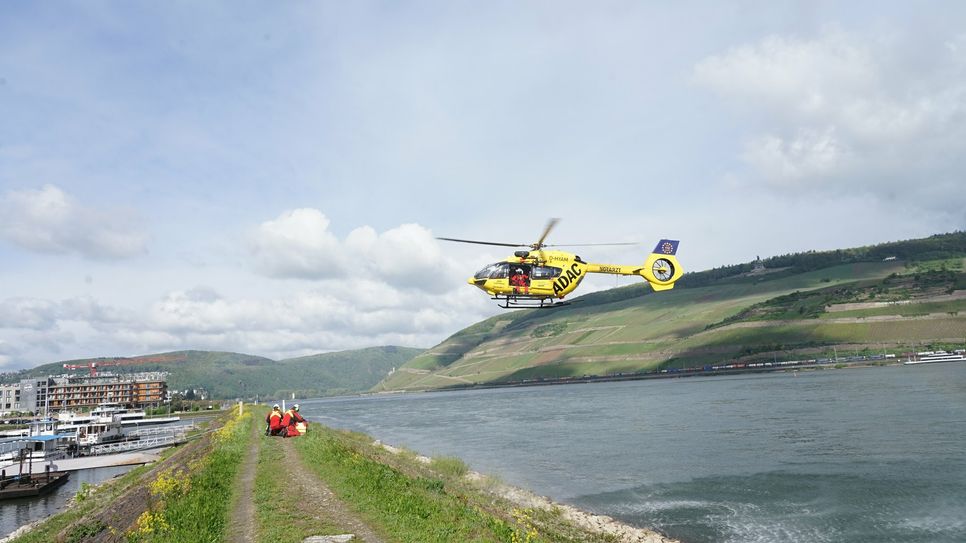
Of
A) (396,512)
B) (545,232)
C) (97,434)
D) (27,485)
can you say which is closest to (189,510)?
(396,512)

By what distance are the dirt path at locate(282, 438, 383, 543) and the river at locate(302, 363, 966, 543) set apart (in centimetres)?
1549

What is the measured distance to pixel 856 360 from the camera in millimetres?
161500

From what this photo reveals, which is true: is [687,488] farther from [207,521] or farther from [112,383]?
[112,383]

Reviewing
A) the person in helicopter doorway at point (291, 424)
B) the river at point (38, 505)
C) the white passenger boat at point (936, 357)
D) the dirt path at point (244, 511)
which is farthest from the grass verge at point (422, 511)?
the white passenger boat at point (936, 357)

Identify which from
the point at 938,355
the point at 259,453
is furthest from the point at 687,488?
the point at 938,355

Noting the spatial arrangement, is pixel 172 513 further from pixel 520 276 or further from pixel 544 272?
pixel 544 272

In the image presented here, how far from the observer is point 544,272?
115 ft

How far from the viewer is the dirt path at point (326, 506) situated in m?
15.5

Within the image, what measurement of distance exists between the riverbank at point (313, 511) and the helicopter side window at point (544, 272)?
12747mm

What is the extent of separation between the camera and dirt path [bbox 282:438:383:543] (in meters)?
15.5

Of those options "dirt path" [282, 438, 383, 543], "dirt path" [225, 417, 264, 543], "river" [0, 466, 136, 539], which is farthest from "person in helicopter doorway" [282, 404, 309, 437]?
"dirt path" [282, 438, 383, 543]

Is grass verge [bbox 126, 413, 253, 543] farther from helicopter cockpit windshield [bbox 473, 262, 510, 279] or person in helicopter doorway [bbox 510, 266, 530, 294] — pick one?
person in helicopter doorway [bbox 510, 266, 530, 294]

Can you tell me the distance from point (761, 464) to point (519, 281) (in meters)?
22.1

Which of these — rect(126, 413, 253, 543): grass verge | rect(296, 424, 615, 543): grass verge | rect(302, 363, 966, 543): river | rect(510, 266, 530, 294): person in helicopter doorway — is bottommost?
rect(302, 363, 966, 543): river
